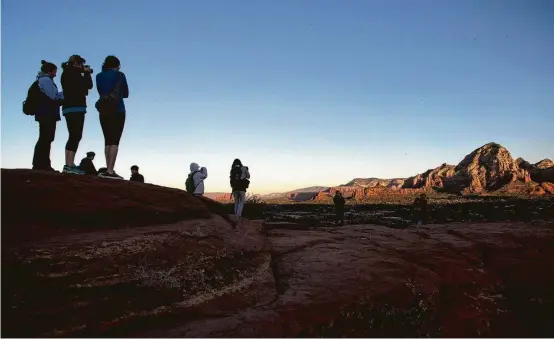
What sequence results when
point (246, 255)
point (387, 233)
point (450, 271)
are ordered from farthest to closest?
point (387, 233) → point (450, 271) → point (246, 255)

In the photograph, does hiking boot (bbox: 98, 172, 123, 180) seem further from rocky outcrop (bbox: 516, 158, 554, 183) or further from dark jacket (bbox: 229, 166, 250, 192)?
rocky outcrop (bbox: 516, 158, 554, 183)

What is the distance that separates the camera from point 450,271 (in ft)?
20.6

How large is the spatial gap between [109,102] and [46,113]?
108 cm

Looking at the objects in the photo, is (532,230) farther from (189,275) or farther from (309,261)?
(189,275)

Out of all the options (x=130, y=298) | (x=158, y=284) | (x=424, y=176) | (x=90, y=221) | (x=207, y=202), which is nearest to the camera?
(x=130, y=298)

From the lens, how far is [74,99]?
19.4 feet

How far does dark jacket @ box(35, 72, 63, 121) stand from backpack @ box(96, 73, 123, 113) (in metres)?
0.69

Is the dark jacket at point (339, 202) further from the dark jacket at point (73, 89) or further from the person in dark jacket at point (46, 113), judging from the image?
the person in dark jacket at point (46, 113)

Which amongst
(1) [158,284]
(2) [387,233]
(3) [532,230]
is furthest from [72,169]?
(3) [532,230]

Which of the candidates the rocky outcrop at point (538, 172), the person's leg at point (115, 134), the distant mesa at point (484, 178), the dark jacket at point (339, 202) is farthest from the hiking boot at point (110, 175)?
the rocky outcrop at point (538, 172)

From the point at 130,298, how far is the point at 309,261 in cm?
308

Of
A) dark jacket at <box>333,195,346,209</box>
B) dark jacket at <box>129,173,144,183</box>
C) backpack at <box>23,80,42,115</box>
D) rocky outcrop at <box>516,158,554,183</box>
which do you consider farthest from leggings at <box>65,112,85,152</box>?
rocky outcrop at <box>516,158,554,183</box>

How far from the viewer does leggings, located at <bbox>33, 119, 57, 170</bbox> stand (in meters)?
5.86

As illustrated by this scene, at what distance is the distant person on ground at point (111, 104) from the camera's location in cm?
584
